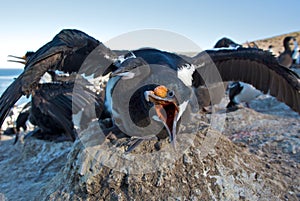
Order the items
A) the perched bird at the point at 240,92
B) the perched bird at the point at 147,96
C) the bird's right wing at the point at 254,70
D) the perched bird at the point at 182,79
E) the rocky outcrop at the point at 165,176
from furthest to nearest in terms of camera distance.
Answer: the perched bird at the point at 240,92
the bird's right wing at the point at 254,70
the rocky outcrop at the point at 165,176
the perched bird at the point at 182,79
the perched bird at the point at 147,96

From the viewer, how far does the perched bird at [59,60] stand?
256 centimetres

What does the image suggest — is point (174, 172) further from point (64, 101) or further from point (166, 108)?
point (64, 101)

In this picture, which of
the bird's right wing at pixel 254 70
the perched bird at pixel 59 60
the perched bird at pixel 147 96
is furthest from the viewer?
the bird's right wing at pixel 254 70

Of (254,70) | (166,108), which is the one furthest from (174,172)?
(254,70)

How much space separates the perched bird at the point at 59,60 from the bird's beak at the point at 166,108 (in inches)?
41.8

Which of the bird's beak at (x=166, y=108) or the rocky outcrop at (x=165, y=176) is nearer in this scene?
the bird's beak at (x=166, y=108)

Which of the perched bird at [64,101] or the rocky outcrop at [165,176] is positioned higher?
the perched bird at [64,101]

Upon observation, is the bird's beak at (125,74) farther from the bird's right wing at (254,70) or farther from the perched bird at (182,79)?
the bird's right wing at (254,70)

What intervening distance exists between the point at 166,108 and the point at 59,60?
1.25 metres

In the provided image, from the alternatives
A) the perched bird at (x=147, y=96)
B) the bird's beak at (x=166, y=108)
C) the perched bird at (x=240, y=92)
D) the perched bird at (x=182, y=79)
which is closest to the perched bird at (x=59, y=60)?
the perched bird at (x=182, y=79)

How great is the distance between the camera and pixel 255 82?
3713mm

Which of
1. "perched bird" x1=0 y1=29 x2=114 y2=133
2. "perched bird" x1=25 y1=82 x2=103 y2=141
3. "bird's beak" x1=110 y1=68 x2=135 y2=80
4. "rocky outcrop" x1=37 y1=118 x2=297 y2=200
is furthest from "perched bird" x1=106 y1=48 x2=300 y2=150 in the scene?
"perched bird" x1=25 y1=82 x2=103 y2=141

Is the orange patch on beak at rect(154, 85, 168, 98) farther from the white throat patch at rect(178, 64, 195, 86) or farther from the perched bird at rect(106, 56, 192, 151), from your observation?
the white throat patch at rect(178, 64, 195, 86)

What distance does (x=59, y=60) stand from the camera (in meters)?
2.78
